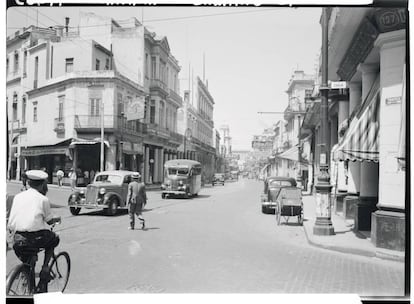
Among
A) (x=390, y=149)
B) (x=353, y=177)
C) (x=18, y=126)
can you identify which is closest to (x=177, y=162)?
(x=18, y=126)

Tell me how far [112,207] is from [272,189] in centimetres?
553

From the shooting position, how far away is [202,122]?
895 centimetres

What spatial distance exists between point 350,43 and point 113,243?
7382mm

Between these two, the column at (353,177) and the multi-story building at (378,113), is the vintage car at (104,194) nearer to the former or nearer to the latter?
the multi-story building at (378,113)

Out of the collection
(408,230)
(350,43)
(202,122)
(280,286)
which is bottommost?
(280,286)

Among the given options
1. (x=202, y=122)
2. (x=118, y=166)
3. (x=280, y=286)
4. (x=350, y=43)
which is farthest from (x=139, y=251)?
(x=350, y=43)

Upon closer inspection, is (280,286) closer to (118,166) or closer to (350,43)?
(118,166)

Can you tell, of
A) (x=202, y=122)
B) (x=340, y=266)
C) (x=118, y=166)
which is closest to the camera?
(x=340, y=266)

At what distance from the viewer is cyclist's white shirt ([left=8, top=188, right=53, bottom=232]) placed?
4586 millimetres

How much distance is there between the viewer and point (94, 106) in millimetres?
7582

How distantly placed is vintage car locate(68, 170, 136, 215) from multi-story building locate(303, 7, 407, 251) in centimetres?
470

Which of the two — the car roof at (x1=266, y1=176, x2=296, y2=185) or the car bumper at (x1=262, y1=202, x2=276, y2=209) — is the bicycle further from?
the car bumper at (x1=262, y1=202, x2=276, y2=209)

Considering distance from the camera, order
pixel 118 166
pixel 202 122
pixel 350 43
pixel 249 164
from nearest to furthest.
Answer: pixel 118 166
pixel 202 122
pixel 350 43
pixel 249 164

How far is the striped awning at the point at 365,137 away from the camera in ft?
27.1
